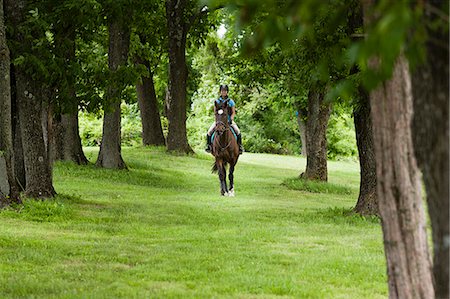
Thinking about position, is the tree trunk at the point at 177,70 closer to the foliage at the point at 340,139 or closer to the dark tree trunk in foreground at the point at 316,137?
the dark tree trunk in foreground at the point at 316,137

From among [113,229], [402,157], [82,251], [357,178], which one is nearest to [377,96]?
[402,157]

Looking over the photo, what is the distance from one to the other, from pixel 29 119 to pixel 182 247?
6.43 meters

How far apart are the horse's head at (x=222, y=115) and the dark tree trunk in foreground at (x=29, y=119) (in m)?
5.27

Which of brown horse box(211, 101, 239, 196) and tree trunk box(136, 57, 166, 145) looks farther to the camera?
tree trunk box(136, 57, 166, 145)

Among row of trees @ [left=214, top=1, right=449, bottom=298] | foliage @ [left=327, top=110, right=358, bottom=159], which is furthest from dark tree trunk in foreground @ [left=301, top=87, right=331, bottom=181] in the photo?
foliage @ [left=327, top=110, right=358, bottom=159]

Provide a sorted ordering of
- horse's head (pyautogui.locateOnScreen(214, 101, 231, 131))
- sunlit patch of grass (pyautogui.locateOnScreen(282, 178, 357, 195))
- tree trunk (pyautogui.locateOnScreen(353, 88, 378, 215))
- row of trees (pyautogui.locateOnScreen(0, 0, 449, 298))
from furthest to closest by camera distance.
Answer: sunlit patch of grass (pyautogui.locateOnScreen(282, 178, 357, 195)) → horse's head (pyautogui.locateOnScreen(214, 101, 231, 131)) → tree trunk (pyautogui.locateOnScreen(353, 88, 378, 215)) → row of trees (pyautogui.locateOnScreen(0, 0, 449, 298))

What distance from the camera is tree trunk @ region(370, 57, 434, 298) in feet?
18.8

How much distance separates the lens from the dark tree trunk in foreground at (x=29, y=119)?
59.3 feet

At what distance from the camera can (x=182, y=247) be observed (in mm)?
13078

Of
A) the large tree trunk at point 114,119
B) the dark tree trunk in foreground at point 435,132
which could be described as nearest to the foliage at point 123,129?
the large tree trunk at point 114,119

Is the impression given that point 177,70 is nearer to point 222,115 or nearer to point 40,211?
point 222,115

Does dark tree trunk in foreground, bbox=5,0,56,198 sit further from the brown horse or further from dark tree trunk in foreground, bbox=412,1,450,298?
dark tree trunk in foreground, bbox=412,1,450,298

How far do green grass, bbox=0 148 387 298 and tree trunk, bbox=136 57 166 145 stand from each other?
1614 cm

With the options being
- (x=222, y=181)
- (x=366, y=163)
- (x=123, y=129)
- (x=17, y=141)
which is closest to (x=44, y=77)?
(x=17, y=141)
